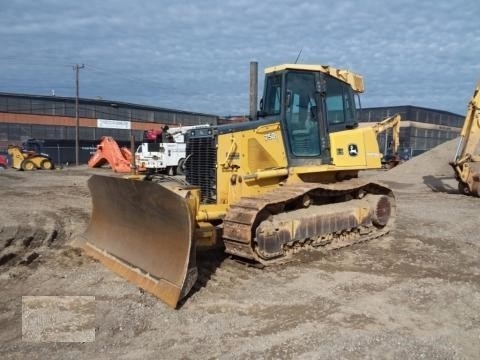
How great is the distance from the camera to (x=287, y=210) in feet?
23.8

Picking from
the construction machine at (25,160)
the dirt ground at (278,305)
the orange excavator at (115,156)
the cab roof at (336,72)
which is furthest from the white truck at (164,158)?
the cab roof at (336,72)

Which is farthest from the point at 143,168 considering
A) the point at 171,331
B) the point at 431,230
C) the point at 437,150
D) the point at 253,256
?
the point at 171,331

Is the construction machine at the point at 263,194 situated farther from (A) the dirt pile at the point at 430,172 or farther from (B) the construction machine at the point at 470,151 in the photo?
(A) the dirt pile at the point at 430,172

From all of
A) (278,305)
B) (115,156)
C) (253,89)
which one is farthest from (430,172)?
(278,305)

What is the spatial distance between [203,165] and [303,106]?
1886 mm

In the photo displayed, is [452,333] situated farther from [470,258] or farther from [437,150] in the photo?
[437,150]

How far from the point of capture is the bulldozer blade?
552 centimetres

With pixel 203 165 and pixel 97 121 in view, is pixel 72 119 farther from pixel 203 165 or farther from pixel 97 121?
pixel 203 165

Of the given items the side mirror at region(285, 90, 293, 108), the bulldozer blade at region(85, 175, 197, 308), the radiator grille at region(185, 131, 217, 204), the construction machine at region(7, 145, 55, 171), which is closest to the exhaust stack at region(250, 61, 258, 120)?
the side mirror at region(285, 90, 293, 108)

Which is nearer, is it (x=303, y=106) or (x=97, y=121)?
(x=303, y=106)

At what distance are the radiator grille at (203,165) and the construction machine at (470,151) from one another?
11.3 meters

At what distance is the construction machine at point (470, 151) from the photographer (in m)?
15.4

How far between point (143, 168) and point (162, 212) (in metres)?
20.5

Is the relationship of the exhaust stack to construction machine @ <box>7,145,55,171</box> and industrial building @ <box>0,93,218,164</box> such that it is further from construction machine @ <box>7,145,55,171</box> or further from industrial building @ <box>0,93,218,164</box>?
industrial building @ <box>0,93,218,164</box>
